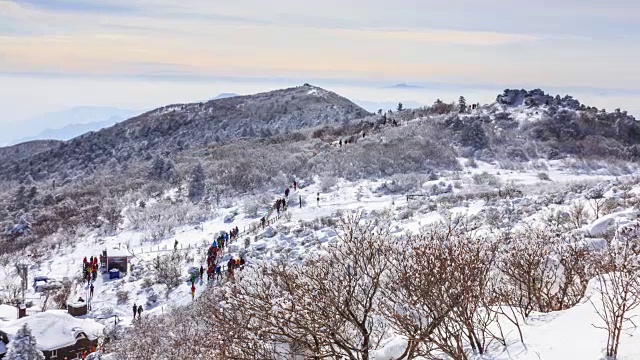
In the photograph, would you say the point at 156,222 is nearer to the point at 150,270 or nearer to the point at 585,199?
the point at 150,270

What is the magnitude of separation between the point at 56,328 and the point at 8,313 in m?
4.47

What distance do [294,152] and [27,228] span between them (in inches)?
1001

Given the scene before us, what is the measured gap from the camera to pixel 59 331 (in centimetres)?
2692

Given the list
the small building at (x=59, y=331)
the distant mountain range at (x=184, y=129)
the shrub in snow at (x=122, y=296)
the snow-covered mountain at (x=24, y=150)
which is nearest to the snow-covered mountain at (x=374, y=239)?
the shrub in snow at (x=122, y=296)

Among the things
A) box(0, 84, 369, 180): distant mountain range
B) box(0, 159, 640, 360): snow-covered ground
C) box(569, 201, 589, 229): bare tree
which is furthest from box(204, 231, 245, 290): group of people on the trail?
box(0, 84, 369, 180): distant mountain range

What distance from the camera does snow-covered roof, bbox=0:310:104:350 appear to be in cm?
2653

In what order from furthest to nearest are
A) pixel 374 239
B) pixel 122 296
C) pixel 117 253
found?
pixel 117 253, pixel 122 296, pixel 374 239

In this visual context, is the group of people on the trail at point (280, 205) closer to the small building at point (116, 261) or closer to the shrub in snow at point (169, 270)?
the shrub in snow at point (169, 270)

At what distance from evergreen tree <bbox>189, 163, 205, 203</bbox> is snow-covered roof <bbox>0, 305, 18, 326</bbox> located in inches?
650

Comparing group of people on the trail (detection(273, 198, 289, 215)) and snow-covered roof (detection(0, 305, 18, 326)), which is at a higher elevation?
group of people on the trail (detection(273, 198, 289, 215))

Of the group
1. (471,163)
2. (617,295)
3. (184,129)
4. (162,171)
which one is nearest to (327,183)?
(471,163)

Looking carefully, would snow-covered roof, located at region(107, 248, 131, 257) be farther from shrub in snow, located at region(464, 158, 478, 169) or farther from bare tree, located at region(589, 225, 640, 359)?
shrub in snow, located at region(464, 158, 478, 169)

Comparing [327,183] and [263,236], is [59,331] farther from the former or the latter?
[327,183]

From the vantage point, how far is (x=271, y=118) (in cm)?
10012
